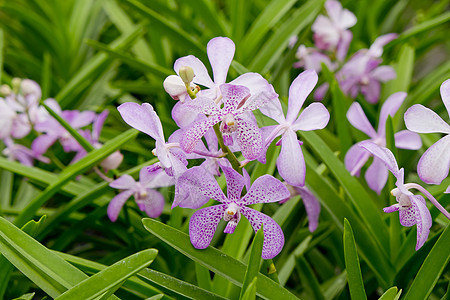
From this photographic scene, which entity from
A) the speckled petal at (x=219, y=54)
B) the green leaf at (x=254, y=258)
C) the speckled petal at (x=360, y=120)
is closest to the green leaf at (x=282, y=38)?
the speckled petal at (x=360, y=120)

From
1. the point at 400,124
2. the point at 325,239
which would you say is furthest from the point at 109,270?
the point at 400,124

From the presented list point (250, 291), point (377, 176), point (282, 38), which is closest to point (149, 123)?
point (250, 291)

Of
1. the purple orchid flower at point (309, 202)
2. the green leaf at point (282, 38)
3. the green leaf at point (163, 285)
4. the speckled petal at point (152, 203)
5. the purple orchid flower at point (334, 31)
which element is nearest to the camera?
the green leaf at point (163, 285)

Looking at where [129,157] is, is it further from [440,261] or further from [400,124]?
[440,261]

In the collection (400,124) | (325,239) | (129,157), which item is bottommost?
(325,239)

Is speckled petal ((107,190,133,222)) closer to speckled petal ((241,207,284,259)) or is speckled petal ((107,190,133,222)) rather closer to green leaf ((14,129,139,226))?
green leaf ((14,129,139,226))

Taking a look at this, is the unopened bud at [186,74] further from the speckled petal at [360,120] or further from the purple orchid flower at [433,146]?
the speckled petal at [360,120]

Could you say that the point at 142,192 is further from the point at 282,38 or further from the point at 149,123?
the point at 282,38
